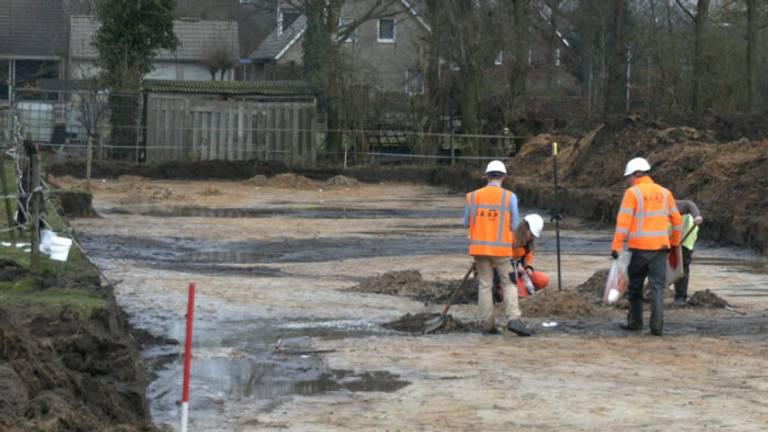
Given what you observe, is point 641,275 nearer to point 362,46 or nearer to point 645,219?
point 645,219

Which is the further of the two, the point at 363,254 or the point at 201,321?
the point at 363,254

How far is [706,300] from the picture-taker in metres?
16.9

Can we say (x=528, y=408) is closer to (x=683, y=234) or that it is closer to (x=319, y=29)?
Answer: (x=683, y=234)

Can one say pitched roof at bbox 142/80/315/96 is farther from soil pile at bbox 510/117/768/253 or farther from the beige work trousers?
the beige work trousers

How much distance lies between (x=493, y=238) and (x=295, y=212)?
19.6 metres

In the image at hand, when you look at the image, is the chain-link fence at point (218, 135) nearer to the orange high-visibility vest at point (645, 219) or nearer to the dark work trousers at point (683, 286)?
the dark work trousers at point (683, 286)

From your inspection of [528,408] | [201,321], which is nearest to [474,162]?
[201,321]

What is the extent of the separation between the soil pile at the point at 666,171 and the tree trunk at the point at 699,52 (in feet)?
15.7

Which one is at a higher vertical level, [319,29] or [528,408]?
[319,29]

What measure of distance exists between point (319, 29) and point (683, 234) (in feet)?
124

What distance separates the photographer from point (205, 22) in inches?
3002

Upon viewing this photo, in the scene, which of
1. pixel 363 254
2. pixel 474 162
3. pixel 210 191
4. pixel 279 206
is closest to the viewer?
pixel 363 254

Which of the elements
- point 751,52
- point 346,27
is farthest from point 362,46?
point 751,52

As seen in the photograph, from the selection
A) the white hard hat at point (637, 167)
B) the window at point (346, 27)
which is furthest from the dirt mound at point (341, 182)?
the white hard hat at point (637, 167)
